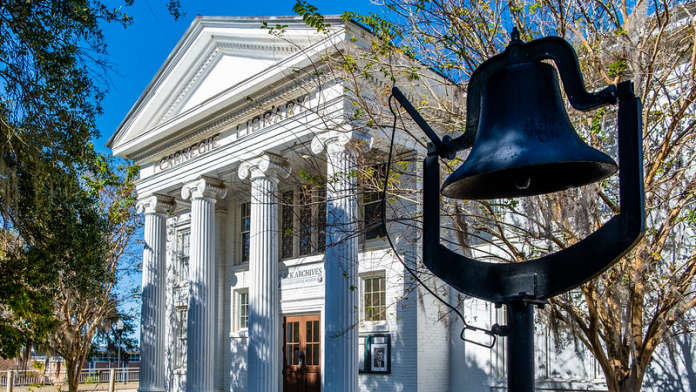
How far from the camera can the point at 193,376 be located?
18.7 metres

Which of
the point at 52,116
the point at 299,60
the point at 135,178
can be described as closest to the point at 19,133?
the point at 52,116

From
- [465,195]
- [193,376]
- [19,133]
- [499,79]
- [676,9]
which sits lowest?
[193,376]

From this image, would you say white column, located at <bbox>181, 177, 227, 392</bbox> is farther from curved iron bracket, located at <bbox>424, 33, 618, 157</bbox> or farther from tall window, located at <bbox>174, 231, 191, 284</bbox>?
curved iron bracket, located at <bbox>424, 33, 618, 157</bbox>

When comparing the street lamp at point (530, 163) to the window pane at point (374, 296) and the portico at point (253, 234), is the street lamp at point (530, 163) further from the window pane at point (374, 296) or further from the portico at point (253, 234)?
the window pane at point (374, 296)

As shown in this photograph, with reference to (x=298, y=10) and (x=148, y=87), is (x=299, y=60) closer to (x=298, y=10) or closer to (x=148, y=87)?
(x=298, y=10)

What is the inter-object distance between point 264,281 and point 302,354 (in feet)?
12.6

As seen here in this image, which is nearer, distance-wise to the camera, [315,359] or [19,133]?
[19,133]

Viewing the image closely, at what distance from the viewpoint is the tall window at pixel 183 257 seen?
2417cm

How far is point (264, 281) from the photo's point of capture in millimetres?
16625

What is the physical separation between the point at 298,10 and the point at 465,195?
5.53 metres

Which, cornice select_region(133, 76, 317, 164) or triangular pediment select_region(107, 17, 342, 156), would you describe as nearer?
cornice select_region(133, 76, 317, 164)

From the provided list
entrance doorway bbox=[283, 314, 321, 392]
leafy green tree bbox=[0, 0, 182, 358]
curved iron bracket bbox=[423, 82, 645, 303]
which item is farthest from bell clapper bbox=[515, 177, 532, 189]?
entrance doorway bbox=[283, 314, 321, 392]

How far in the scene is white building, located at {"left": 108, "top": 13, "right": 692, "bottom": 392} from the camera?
14.4 m

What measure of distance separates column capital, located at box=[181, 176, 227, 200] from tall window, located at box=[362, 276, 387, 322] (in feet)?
15.9
